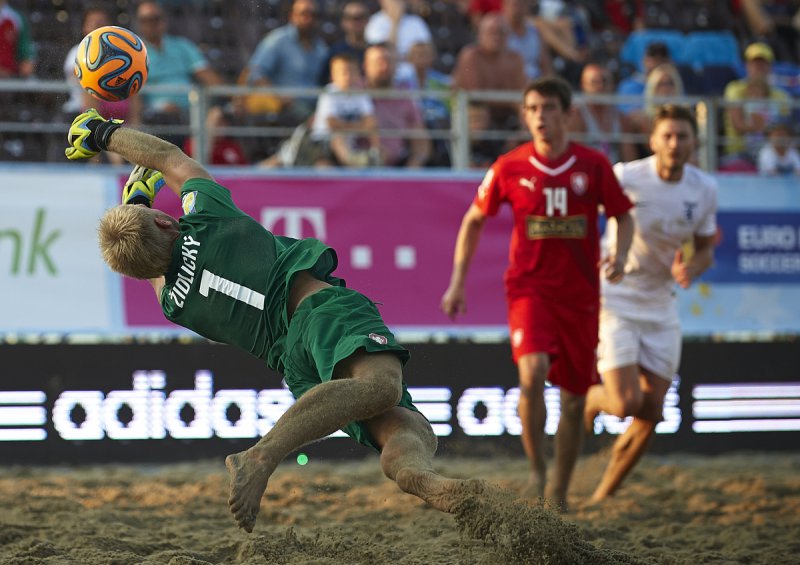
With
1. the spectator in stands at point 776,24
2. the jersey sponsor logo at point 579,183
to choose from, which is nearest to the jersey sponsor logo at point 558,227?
the jersey sponsor logo at point 579,183

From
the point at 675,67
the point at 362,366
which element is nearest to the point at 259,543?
the point at 362,366


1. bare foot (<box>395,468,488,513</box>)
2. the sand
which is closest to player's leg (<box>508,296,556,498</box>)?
the sand

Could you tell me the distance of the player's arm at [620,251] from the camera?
6812 mm

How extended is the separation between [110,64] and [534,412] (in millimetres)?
3093

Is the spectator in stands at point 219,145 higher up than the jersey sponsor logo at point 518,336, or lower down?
higher up

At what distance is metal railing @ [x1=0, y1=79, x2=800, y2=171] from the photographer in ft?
29.4

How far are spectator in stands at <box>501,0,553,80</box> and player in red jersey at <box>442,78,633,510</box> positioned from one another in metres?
4.84

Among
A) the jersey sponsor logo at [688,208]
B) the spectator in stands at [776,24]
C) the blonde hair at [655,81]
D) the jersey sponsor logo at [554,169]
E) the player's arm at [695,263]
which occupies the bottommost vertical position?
the player's arm at [695,263]

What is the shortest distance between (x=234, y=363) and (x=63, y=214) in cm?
171

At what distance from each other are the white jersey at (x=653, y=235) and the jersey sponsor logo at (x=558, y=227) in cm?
47

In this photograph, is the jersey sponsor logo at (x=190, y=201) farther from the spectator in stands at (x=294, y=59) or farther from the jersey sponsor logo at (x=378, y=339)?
the spectator in stands at (x=294, y=59)

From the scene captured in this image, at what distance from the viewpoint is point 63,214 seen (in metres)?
8.59

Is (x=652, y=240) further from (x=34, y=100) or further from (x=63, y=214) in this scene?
(x=34, y=100)

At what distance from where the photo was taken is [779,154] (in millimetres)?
10867
